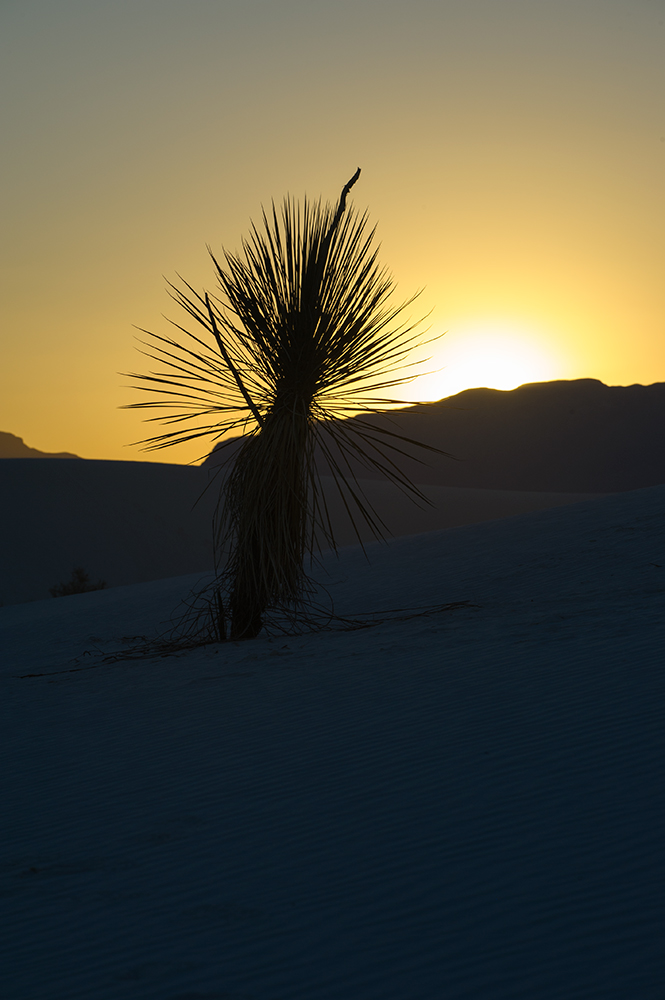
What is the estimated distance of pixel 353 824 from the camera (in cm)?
337

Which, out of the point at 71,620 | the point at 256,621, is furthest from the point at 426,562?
the point at 71,620

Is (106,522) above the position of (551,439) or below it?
below

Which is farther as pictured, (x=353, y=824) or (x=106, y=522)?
(x=106, y=522)

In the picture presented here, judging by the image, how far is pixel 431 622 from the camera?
8492 millimetres

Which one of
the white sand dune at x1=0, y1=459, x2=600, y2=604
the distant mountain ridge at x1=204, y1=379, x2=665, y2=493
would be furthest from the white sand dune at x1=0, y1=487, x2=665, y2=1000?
the distant mountain ridge at x1=204, y1=379, x2=665, y2=493

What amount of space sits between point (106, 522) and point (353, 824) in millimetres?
37992

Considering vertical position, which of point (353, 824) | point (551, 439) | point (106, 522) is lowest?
point (353, 824)

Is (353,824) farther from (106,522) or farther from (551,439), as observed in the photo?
(551,439)

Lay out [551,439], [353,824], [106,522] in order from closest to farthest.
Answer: [353,824] < [106,522] < [551,439]

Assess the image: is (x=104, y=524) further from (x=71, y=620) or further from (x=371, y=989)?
(x=371, y=989)

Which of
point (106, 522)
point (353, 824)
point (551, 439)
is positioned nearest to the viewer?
point (353, 824)

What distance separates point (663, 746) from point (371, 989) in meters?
2.11

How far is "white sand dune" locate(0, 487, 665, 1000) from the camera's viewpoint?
7.72ft

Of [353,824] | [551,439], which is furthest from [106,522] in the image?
[551,439]
